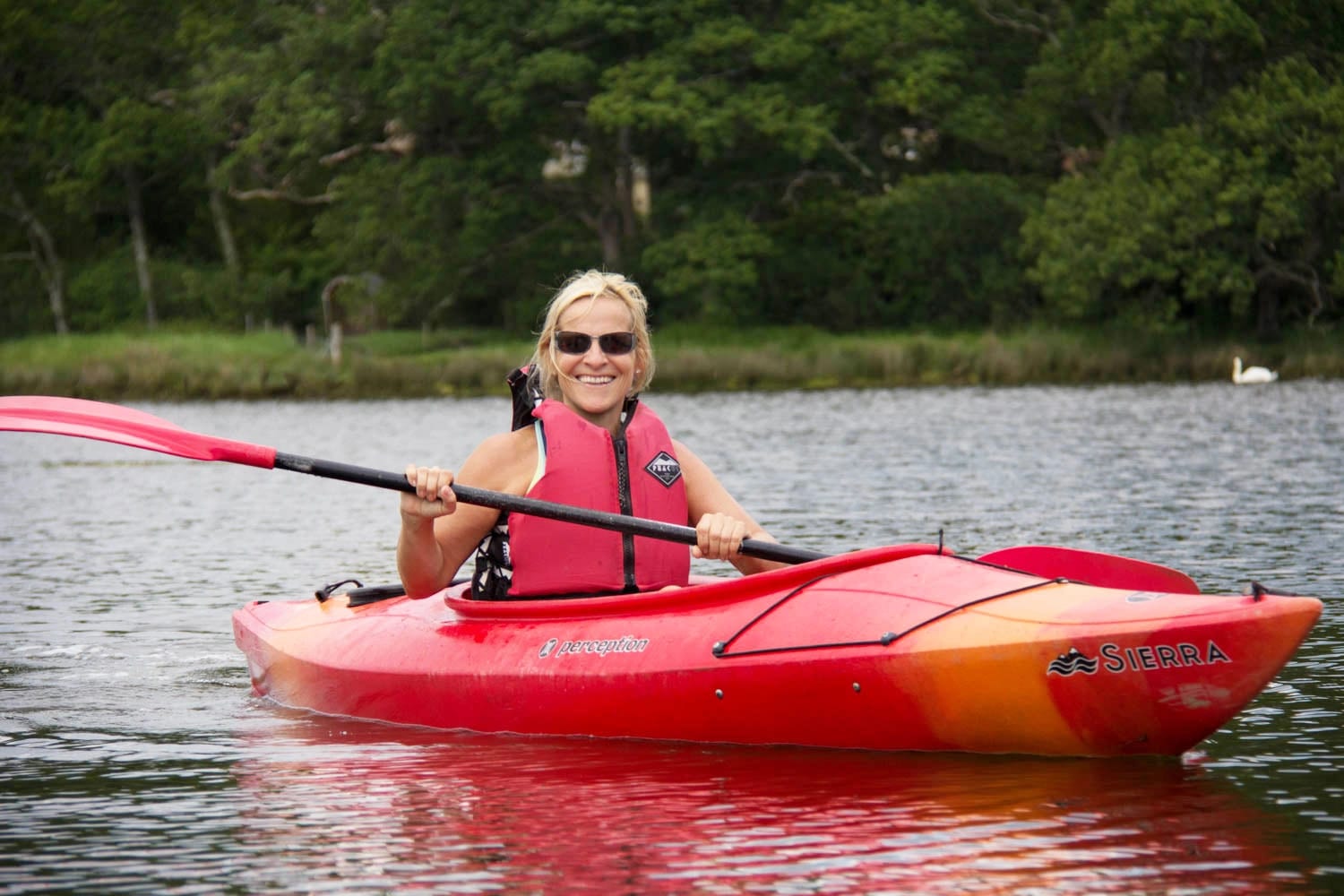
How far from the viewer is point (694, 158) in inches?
1623

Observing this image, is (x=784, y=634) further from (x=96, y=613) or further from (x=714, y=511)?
(x=96, y=613)

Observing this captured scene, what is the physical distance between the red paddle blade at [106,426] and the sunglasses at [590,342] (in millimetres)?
1238

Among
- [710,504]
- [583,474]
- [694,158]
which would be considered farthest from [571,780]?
[694,158]

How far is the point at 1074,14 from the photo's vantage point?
37.8m

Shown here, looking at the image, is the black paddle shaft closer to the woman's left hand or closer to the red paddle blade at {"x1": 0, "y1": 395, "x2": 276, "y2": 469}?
the woman's left hand

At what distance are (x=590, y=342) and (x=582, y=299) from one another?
13 cm

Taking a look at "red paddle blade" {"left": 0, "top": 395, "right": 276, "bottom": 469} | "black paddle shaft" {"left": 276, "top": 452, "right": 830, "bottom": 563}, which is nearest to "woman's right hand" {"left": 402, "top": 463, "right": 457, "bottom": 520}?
"black paddle shaft" {"left": 276, "top": 452, "right": 830, "bottom": 563}

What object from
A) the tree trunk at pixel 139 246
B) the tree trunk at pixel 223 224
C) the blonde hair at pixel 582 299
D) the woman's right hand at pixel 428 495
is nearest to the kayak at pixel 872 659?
the woman's right hand at pixel 428 495

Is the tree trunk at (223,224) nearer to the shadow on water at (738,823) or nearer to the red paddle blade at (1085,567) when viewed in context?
the shadow on water at (738,823)

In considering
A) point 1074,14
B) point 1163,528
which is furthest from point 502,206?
point 1163,528

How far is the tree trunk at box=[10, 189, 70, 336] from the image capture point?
43719 mm

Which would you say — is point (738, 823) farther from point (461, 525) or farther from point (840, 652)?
point (461, 525)

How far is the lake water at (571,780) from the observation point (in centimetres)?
Result: 487

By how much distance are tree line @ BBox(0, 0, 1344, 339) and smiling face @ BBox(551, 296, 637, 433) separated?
28264 mm
